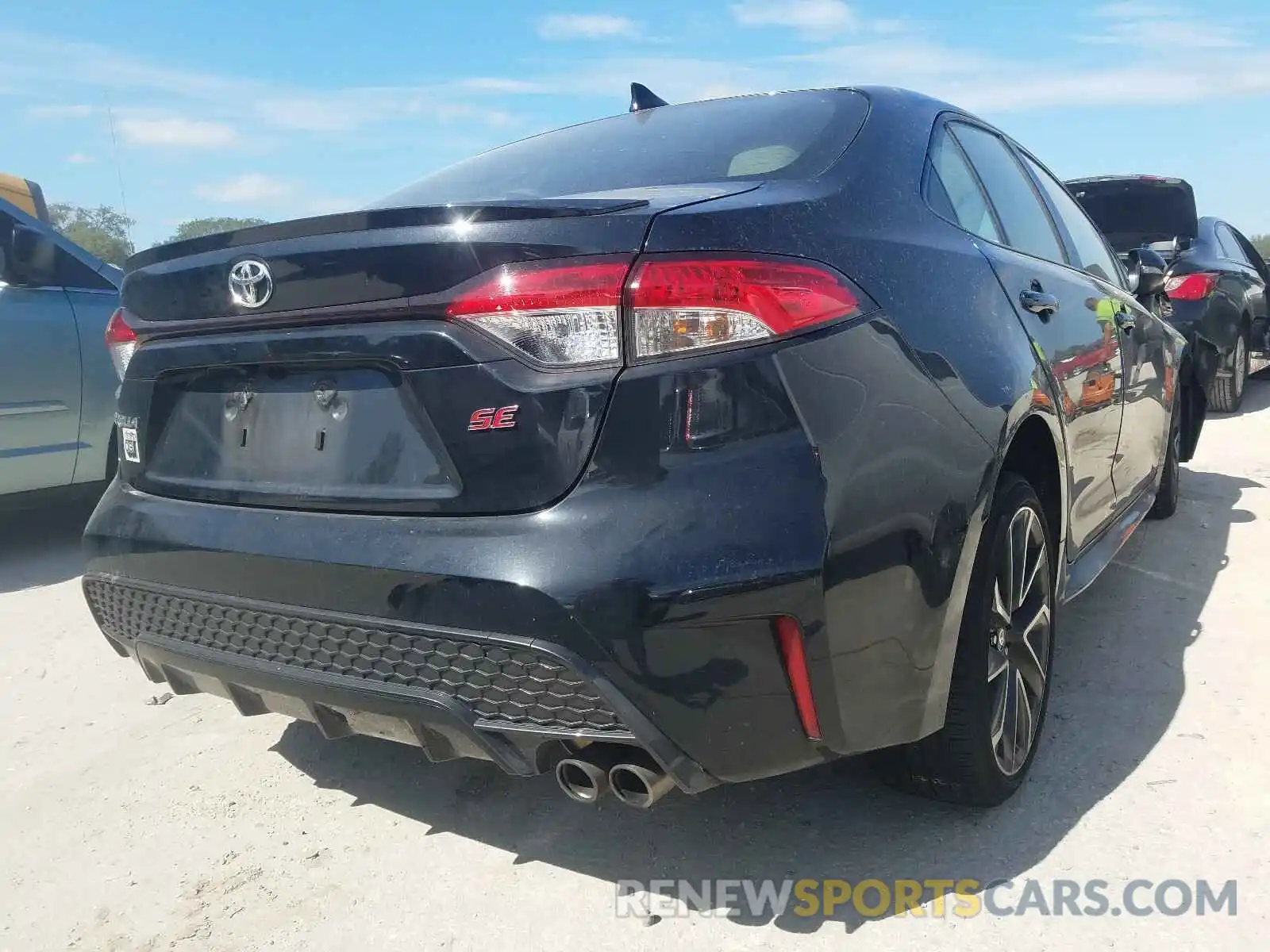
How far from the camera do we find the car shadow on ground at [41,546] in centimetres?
455

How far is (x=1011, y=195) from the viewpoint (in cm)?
298

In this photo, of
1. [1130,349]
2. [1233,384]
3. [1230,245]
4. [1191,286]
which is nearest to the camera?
[1130,349]

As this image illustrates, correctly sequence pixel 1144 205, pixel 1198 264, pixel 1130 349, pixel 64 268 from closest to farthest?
pixel 1130 349
pixel 64 268
pixel 1198 264
pixel 1144 205

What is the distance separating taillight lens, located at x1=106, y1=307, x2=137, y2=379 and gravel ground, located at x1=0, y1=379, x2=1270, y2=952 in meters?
Answer: 1.03

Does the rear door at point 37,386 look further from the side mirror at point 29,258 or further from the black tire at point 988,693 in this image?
the black tire at point 988,693

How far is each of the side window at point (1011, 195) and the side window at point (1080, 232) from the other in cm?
18

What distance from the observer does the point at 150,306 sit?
220 centimetres

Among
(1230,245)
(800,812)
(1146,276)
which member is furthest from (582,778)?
(1230,245)

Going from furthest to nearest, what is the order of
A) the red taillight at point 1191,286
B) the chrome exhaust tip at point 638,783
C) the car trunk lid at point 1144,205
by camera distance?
the car trunk lid at point 1144,205 < the red taillight at point 1191,286 < the chrome exhaust tip at point 638,783

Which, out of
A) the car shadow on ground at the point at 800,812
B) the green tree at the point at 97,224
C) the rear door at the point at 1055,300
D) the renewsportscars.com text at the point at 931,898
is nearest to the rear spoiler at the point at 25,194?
the green tree at the point at 97,224

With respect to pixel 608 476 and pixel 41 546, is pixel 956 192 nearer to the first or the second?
pixel 608 476

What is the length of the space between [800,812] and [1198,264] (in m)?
6.79

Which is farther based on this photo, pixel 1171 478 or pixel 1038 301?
pixel 1171 478

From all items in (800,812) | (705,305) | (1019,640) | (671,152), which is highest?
(671,152)
